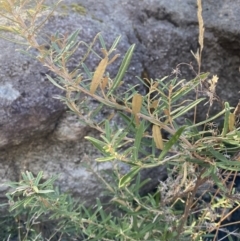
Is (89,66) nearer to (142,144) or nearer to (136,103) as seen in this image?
(142,144)

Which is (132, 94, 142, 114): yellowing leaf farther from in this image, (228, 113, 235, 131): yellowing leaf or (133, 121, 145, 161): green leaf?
(228, 113, 235, 131): yellowing leaf

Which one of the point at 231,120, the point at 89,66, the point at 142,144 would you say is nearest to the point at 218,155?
the point at 231,120

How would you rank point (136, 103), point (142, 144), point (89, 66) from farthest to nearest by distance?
point (89, 66) < point (142, 144) < point (136, 103)

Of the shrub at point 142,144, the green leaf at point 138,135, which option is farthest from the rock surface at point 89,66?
the green leaf at point 138,135

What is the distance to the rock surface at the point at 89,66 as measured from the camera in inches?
48.8

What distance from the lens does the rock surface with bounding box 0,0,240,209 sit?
4.07 ft

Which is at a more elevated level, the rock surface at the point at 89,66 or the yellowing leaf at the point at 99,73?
the yellowing leaf at the point at 99,73

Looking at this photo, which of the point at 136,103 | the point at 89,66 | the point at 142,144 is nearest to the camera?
the point at 136,103

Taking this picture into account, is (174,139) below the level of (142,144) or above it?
above

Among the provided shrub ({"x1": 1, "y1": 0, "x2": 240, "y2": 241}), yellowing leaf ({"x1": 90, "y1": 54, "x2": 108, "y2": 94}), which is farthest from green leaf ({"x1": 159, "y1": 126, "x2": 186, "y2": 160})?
yellowing leaf ({"x1": 90, "y1": 54, "x2": 108, "y2": 94})

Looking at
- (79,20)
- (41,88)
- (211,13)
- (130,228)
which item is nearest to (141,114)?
(130,228)

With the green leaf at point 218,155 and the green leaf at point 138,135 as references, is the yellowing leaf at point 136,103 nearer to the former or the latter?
the green leaf at point 138,135

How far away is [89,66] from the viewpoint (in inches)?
51.0

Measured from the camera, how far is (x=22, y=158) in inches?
53.0
